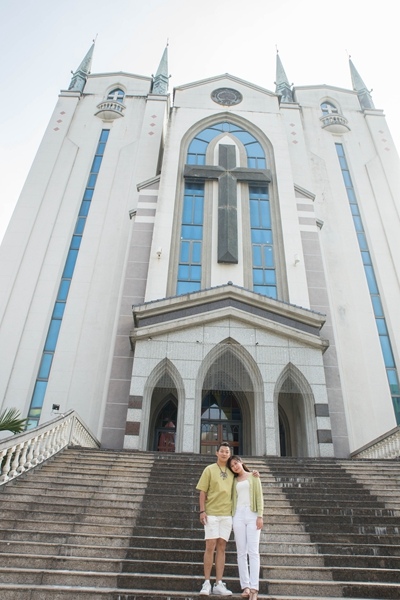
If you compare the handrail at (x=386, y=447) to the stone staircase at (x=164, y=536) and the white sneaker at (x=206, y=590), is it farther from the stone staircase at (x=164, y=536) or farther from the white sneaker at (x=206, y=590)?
the white sneaker at (x=206, y=590)

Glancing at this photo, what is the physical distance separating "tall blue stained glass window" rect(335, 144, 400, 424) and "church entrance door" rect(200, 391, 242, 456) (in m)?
6.79

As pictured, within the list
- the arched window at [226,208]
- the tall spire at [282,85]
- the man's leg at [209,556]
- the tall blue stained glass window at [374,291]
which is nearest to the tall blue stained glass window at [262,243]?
the arched window at [226,208]

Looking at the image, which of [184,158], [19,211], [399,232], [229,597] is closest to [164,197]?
[184,158]

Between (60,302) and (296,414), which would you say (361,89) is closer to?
(296,414)

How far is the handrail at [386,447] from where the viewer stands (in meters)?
11.3

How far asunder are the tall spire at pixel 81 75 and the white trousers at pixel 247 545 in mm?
30242

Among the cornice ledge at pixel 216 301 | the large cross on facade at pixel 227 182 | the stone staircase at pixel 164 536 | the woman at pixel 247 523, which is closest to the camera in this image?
the woman at pixel 247 523

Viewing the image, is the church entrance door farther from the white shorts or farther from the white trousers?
the white trousers

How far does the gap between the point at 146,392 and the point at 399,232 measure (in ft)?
54.1

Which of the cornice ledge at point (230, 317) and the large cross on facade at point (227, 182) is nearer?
the cornice ledge at point (230, 317)

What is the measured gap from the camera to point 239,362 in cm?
1534

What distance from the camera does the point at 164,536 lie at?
20.5ft

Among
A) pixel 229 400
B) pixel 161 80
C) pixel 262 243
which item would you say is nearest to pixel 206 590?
pixel 229 400

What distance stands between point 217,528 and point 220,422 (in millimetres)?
13155
